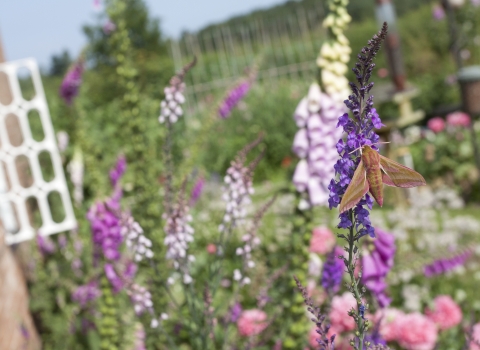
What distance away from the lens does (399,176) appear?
0.78 meters

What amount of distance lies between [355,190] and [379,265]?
0.97m

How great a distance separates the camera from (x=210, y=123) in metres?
2.98

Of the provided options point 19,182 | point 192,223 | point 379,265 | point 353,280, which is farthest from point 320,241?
point 353,280

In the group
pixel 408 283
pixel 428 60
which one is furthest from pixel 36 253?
pixel 428 60

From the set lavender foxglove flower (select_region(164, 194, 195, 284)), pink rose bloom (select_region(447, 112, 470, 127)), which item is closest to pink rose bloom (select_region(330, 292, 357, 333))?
lavender foxglove flower (select_region(164, 194, 195, 284))

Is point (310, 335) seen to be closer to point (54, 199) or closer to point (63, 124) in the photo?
point (54, 199)

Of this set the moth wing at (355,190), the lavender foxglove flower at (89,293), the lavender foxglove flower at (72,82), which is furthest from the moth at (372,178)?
the lavender foxglove flower at (72,82)

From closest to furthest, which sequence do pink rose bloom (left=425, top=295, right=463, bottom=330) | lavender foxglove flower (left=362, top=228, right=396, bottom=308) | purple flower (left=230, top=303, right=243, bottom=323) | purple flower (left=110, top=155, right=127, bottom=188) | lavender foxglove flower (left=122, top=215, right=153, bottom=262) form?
lavender foxglove flower (left=122, top=215, right=153, bottom=262)
lavender foxglove flower (left=362, top=228, right=396, bottom=308)
purple flower (left=230, top=303, right=243, bottom=323)
pink rose bloom (left=425, top=295, right=463, bottom=330)
purple flower (left=110, top=155, right=127, bottom=188)

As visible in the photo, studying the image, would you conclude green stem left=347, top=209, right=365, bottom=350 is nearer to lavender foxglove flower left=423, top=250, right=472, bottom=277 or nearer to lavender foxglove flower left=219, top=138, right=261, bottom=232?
lavender foxglove flower left=219, top=138, right=261, bottom=232

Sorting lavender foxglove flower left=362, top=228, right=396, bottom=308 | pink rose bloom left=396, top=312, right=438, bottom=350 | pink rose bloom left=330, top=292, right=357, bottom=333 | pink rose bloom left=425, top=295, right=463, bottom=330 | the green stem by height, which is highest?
the green stem

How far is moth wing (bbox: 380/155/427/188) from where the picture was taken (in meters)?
0.76

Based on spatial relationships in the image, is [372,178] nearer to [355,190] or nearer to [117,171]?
[355,190]

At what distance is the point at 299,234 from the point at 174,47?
9.97 m

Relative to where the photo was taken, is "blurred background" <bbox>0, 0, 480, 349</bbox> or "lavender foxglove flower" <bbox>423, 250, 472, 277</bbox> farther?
"lavender foxglove flower" <bbox>423, 250, 472, 277</bbox>
